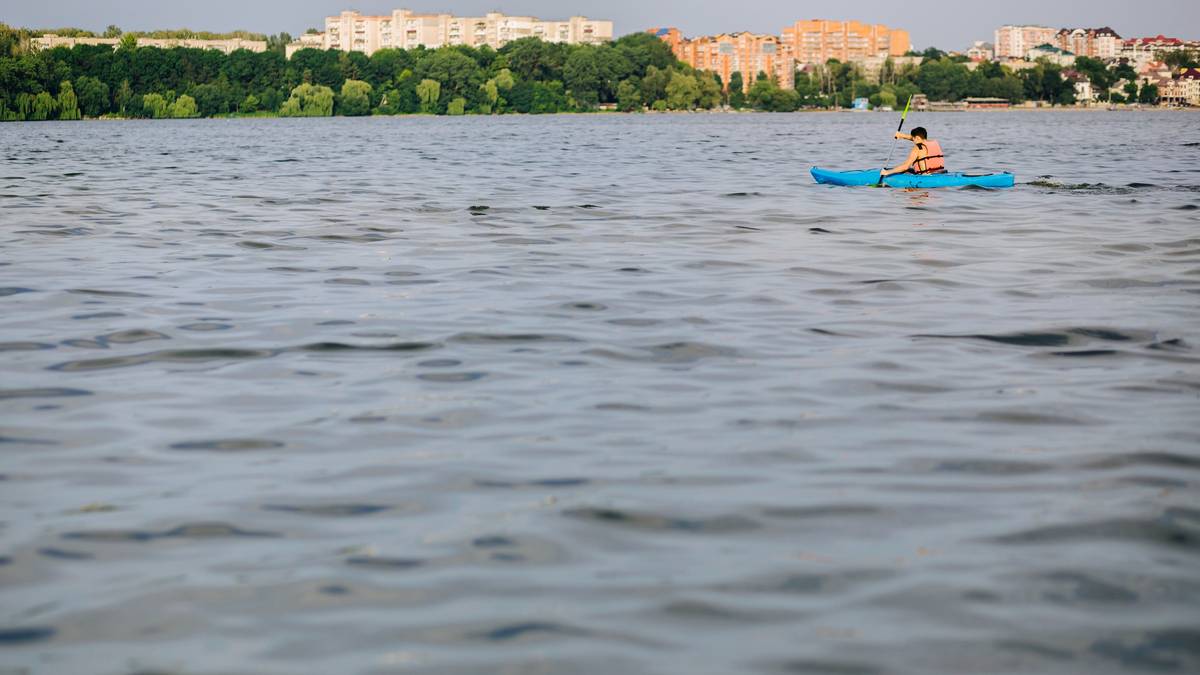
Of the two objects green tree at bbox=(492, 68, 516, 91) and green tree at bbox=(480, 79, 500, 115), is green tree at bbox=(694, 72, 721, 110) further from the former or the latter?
green tree at bbox=(480, 79, 500, 115)

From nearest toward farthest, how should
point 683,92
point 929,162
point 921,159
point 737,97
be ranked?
point 921,159, point 929,162, point 683,92, point 737,97

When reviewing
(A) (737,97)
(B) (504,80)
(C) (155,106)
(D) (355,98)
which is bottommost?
(C) (155,106)

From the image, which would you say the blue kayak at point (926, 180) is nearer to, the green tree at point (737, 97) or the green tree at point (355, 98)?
the green tree at point (355, 98)

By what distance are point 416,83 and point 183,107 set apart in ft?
91.2

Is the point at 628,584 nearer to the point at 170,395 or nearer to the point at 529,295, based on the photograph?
the point at 170,395

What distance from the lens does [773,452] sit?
18.2 feet

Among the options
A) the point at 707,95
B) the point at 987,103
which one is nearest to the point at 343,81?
the point at 707,95

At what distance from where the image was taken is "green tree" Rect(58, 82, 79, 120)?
111000 millimetres

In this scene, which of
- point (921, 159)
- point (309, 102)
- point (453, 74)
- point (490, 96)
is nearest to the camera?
point (921, 159)

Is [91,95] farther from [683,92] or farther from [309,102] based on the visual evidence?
[683,92]

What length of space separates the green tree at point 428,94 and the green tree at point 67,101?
38.9 m

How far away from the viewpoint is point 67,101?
111188 millimetres

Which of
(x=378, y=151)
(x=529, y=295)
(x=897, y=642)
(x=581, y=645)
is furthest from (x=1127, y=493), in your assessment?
(x=378, y=151)

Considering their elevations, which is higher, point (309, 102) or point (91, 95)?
point (309, 102)
